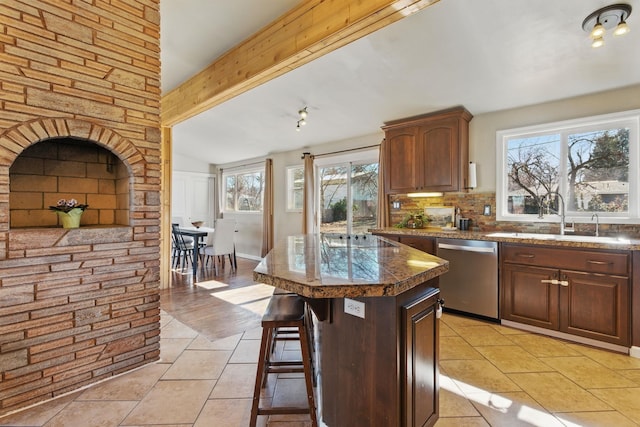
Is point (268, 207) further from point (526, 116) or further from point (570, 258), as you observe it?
point (570, 258)

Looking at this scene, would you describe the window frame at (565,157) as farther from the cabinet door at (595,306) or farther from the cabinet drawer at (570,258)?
the cabinet door at (595,306)

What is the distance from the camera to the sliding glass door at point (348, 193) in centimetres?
480

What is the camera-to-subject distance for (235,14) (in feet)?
8.36

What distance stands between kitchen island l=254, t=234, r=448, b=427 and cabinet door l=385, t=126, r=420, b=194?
2.49 meters

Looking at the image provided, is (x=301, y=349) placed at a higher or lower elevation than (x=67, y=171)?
lower

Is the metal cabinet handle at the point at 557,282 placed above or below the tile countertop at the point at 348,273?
below

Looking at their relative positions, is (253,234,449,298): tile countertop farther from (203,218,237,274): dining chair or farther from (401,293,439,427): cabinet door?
(203,218,237,274): dining chair

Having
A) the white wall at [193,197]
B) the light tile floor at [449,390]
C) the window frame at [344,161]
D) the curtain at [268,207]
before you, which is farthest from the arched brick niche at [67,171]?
A: the white wall at [193,197]

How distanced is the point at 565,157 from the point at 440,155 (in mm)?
1243

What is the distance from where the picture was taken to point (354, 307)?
1.34 meters

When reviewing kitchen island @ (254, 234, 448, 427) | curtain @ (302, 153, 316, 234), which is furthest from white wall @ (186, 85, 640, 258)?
kitchen island @ (254, 234, 448, 427)

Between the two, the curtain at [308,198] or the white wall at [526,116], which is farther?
the curtain at [308,198]

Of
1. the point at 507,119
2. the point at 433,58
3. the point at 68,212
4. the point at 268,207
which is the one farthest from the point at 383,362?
the point at 268,207

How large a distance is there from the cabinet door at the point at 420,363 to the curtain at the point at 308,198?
4.05m
